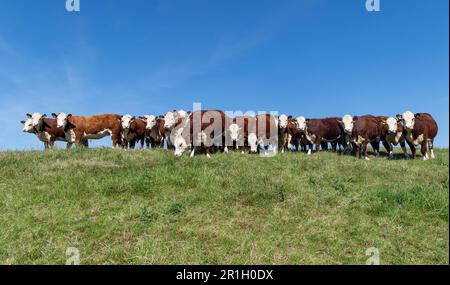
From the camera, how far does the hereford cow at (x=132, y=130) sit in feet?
86.8

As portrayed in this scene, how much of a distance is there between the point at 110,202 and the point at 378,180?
8685 millimetres

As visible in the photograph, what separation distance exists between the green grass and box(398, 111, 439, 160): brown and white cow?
6538mm

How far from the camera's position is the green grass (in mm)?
8703

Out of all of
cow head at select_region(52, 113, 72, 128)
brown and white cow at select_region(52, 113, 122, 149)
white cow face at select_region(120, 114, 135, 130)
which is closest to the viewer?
cow head at select_region(52, 113, 72, 128)

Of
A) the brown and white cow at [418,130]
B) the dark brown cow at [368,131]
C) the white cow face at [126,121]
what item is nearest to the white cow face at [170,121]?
the white cow face at [126,121]

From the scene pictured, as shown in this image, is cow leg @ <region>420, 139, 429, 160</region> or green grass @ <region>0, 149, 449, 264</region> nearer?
green grass @ <region>0, 149, 449, 264</region>

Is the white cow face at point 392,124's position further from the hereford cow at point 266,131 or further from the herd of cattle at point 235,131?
the hereford cow at point 266,131

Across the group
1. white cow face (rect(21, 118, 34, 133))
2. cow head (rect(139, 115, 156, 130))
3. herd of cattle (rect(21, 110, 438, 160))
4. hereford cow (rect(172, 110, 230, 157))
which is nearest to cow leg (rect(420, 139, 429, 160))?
herd of cattle (rect(21, 110, 438, 160))

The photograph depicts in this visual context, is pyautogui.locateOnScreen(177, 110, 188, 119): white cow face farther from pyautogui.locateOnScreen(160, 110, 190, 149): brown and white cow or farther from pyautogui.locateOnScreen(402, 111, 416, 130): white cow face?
pyautogui.locateOnScreen(402, 111, 416, 130): white cow face

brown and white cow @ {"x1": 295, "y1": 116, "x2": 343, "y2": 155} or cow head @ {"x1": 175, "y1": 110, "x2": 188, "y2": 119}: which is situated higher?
cow head @ {"x1": 175, "y1": 110, "x2": 188, "y2": 119}

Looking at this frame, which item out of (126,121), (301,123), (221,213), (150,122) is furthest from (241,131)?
(221,213)
